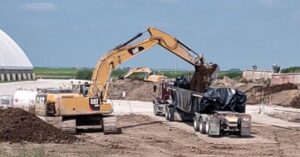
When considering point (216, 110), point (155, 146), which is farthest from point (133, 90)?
point (155, 146)

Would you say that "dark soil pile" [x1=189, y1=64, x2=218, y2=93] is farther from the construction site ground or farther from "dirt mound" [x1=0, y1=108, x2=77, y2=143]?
"dirt mound" [x1=0, y1=108, x2=77, y2=143]

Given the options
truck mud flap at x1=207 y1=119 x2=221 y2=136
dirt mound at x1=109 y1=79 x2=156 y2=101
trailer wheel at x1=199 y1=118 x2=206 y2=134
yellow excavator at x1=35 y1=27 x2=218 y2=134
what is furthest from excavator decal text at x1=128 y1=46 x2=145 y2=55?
dirt mound at x1=109 y1=79 x2=156 y2=101

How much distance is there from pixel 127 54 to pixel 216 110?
16.7 ft

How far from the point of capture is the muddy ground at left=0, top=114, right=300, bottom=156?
2125 centimetres

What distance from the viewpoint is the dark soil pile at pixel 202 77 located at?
31.6 meters

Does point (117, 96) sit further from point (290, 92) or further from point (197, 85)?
point (197, 85)

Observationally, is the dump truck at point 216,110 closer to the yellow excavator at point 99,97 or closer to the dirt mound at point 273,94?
the yellow excavator at point 99,97

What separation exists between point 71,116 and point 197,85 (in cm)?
755

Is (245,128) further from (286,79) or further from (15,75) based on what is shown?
(15,75)

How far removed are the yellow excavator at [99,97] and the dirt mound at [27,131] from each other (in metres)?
2.26

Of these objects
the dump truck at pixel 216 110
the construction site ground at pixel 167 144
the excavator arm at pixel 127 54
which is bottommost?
the construction site ground at pixel 167 144

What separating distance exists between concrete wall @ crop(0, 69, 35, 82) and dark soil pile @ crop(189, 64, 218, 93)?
87.6 metres

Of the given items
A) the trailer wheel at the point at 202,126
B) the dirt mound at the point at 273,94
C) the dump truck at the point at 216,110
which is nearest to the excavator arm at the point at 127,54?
the dump truck at the point at 216,110

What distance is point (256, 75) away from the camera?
96625mm
